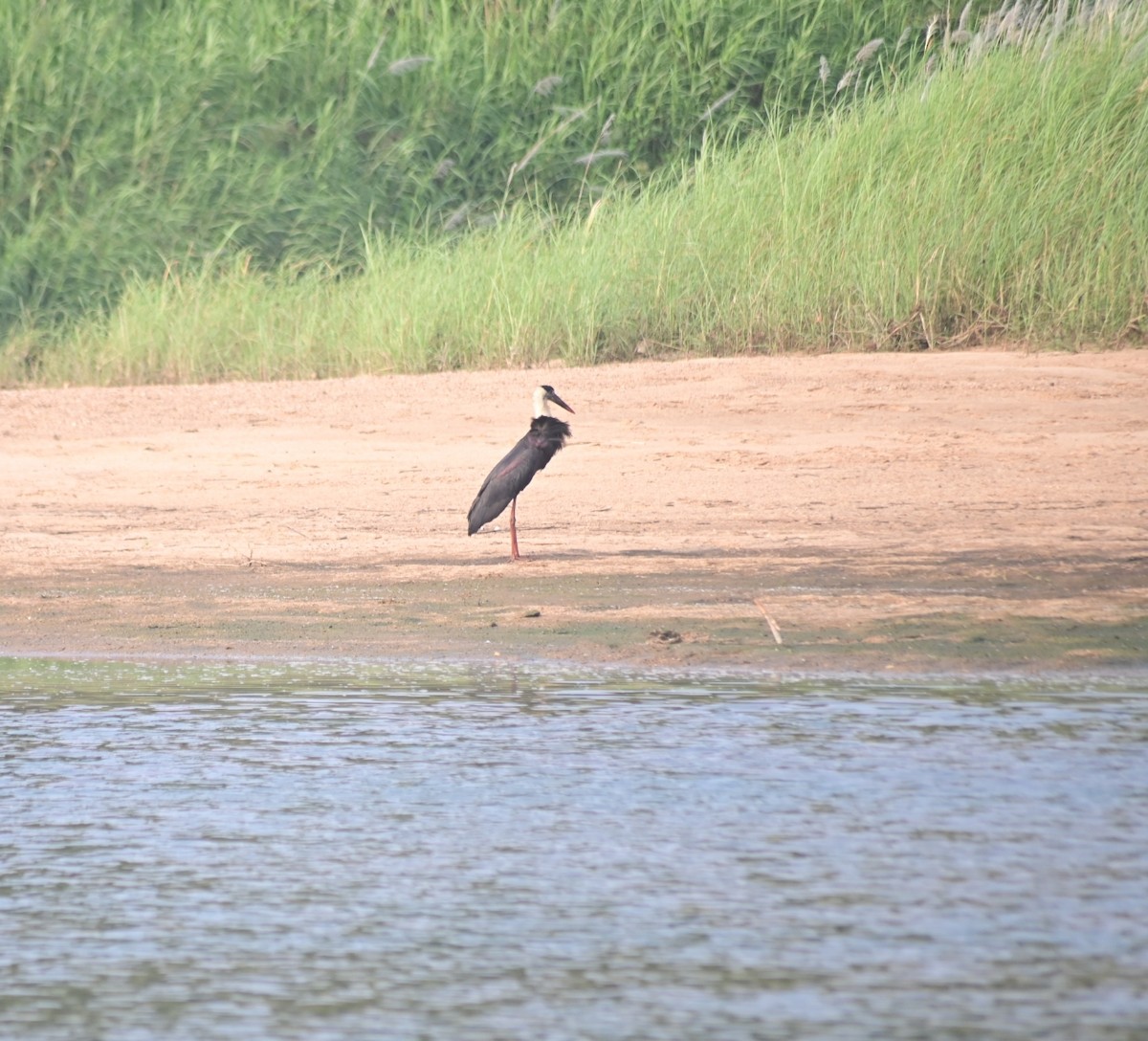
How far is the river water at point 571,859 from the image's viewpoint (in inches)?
130

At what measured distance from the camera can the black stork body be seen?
7.56 m

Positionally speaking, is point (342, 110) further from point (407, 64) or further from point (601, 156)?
point (601, 156)

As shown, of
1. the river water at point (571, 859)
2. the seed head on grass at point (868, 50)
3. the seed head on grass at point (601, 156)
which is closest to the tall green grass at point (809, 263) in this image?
the seed head on grass at point (601, 156)

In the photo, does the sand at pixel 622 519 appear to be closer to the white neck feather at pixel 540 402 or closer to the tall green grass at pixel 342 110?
the white neck feather at pixel 540 402

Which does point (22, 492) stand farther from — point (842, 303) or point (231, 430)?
point (842, 303)

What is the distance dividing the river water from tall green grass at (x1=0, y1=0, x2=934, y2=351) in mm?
8800

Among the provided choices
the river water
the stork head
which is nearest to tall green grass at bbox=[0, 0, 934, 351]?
the stork head

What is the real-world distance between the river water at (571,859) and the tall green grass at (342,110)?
8.80 m

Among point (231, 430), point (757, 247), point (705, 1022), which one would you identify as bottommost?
point (705, 1022)

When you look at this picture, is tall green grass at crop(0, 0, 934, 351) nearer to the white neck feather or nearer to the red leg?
the white neck feather

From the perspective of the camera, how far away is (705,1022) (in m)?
3.20

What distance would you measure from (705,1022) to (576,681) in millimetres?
2667

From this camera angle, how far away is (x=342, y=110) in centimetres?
1519

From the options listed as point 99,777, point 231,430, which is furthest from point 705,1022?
point 231,430
